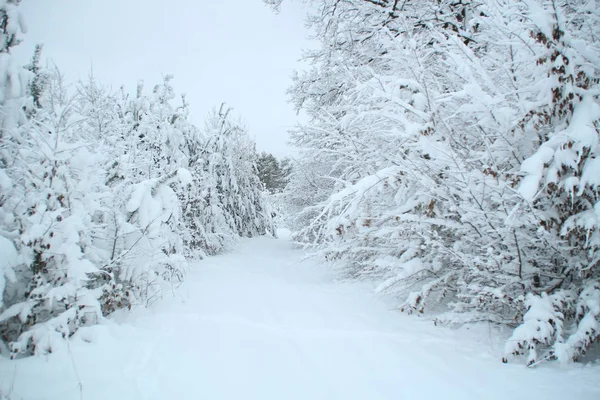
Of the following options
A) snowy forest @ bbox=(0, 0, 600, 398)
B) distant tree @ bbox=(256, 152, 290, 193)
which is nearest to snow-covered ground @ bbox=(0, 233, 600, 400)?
snowy forest @ bbox=(0, 0, 600, 398)

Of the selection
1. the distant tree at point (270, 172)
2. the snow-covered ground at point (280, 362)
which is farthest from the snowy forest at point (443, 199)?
the distant tree at point (270, 172)

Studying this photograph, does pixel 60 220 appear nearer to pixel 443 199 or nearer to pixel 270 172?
pixel 443 199

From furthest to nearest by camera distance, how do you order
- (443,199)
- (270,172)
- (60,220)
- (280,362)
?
(270,172) → (443,199) → (60,220) → (280,362)

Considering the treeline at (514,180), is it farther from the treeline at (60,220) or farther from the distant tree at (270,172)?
the distant tree at (270,172)

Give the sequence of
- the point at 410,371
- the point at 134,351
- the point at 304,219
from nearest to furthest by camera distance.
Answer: the point at 410,371 < the point at 134,351 < the point at 304,219

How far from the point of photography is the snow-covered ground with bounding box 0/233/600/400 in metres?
1.80

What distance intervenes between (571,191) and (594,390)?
3.93 ft

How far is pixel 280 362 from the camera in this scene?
2.16 m

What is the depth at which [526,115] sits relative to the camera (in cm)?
210

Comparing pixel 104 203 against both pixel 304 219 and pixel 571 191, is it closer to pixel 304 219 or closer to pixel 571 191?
pixel 571 191

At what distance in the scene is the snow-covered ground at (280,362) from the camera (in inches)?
70.9

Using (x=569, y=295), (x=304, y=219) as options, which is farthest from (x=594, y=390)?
(x=304, y=219)

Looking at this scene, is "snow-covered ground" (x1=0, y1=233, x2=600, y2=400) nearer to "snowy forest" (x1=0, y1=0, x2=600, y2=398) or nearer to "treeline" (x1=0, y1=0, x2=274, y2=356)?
"snowy forest" (x1=0, y1=0, x2=600, y2=398)

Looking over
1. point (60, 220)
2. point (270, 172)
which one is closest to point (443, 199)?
point (60, 220)
